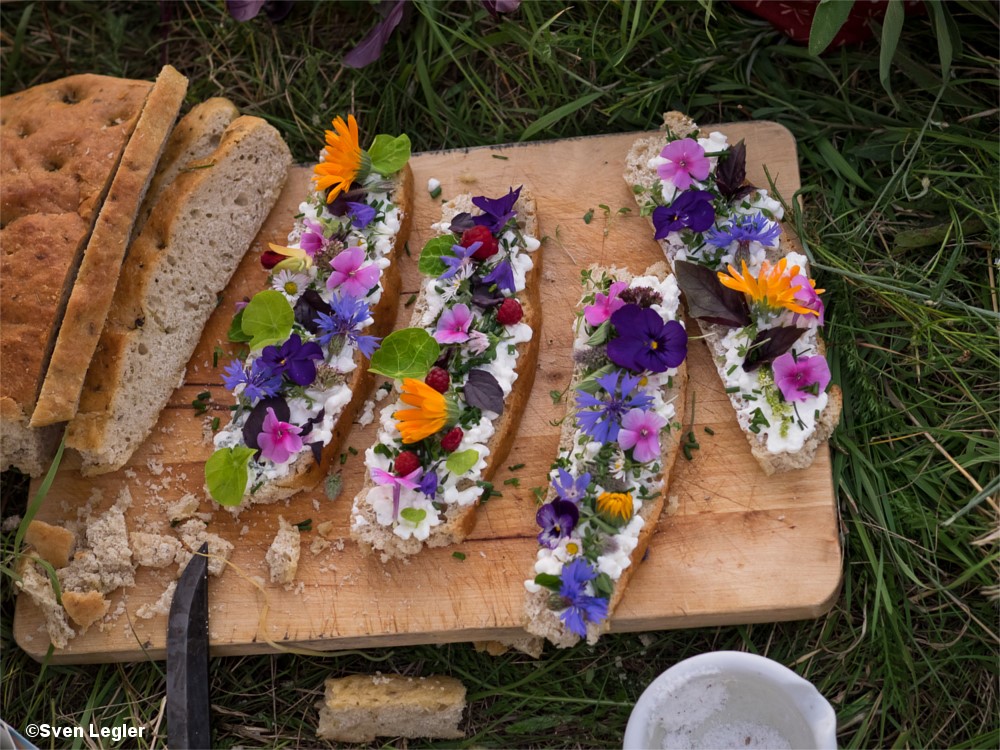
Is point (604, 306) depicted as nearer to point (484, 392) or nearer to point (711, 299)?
point (711, 299)

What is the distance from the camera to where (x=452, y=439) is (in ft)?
11.1

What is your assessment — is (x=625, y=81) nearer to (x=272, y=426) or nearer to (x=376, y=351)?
(x=376, y=351)

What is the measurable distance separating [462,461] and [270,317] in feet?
3.10

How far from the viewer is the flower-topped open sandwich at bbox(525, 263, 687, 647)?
10.8ft

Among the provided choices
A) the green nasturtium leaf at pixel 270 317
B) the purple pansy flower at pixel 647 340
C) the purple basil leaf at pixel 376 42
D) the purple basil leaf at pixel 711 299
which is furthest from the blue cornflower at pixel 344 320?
the purple basil leaf at pixel 711 299

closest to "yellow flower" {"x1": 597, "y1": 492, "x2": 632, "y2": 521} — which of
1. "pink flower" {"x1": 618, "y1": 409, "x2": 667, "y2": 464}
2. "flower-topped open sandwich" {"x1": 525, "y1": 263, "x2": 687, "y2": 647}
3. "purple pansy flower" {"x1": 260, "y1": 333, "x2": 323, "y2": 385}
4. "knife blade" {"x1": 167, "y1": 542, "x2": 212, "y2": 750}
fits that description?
"flower-topped open sandwich" {"x1": 525, "y1": 263, "x2": 687, "y2": 647}

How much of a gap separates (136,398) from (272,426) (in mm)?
617

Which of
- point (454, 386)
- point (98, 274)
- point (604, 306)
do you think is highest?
point (98, 274)

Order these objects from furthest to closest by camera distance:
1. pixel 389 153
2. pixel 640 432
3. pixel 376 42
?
pixel 376 42 < pixel 389 153 < pixel 640 432

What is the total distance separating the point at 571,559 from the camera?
10.9 feet

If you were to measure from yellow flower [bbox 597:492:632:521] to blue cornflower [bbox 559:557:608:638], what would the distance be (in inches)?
7.3

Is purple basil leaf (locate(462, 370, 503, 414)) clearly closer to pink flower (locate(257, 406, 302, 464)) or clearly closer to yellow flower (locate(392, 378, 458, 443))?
yellow flower (locate(392, 378, 458, 443))

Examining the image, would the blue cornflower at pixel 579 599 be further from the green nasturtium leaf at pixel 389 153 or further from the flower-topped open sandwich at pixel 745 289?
the green nasturtium leaf at pixel 389 153

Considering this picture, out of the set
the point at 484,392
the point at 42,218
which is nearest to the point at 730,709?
the point at 484,392
